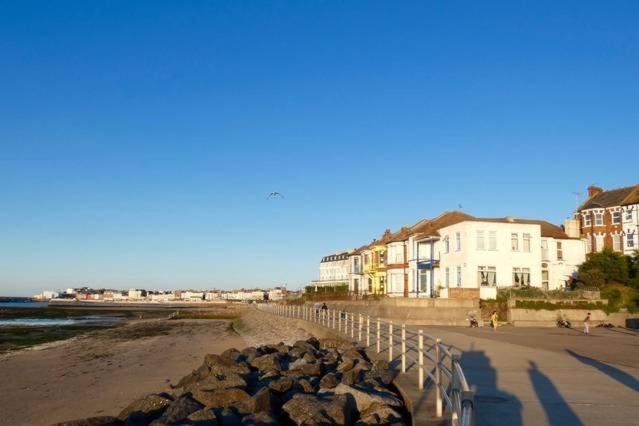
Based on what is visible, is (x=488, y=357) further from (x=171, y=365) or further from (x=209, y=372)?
(x=171, y=365)

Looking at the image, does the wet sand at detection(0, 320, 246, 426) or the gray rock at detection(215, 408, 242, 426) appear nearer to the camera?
the gray rock at detection(215, 408, 242, 426)

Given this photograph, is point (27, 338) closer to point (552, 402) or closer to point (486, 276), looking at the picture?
point (486, 276)

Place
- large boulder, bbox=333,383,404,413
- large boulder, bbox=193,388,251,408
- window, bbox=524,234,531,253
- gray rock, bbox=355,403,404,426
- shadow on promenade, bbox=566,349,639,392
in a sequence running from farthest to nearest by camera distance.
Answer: window, bbox=524,234,531,253 → large boulder, bbox=193,388,251,408 → shadow on promenade, bbox=566,349,639,392 → large boulder, bbox=333,383,404,413 → gray rock, bbox=355,403,404,426

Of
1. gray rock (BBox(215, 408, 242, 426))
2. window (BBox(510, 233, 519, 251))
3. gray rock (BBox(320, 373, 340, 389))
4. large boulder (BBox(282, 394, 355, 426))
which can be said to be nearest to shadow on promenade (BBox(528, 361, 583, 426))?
large boulder (BBox(282, 394, 355, 426))

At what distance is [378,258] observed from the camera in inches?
2087

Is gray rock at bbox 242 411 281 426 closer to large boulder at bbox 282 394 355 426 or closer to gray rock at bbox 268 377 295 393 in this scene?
large boulder at bbox 282 394 355 426

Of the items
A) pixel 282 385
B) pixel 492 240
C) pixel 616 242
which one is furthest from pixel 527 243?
pixel 282 385

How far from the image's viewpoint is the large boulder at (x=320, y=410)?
28.9 feet

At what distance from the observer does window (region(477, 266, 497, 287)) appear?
1441 inches

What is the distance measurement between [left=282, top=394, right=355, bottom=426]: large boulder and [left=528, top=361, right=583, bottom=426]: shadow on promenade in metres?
2.95

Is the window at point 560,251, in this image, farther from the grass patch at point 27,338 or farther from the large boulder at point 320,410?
the large boulder at point 320,410

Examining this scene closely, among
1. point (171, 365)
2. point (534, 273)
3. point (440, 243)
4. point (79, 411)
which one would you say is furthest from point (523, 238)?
point (79, 411)

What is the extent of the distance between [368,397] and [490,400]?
210cm

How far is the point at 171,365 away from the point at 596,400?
1738cm
